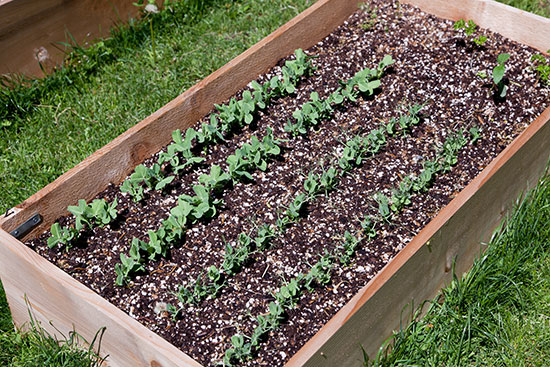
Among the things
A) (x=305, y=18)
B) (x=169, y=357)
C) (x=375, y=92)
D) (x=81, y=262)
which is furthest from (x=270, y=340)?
(x=305, y=18)

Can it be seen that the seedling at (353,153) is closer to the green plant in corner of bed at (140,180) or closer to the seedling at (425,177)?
the seedling at (425,177)

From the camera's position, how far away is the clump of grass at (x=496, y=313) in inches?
111

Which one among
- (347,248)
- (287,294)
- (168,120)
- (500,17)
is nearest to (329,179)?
(347,248)

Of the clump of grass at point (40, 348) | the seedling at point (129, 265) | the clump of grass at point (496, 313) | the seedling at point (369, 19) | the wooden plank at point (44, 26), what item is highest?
the wooden plank at point (44, 26)

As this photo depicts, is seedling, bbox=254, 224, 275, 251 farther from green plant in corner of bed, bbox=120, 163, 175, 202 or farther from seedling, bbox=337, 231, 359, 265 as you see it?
green plant in corner of bed, bbox=120, 163, 175, 202

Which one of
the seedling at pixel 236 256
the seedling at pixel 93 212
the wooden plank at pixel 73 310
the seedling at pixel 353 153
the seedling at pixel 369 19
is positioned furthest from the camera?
the seedling at pixel 369 19

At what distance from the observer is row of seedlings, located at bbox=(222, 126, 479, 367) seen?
8.25 feet

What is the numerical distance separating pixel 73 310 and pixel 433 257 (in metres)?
1.46

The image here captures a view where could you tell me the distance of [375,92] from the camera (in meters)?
3.68

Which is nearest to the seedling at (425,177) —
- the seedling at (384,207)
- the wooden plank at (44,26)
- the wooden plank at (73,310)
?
the seedling at (384,207)

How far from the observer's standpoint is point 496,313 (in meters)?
2.96

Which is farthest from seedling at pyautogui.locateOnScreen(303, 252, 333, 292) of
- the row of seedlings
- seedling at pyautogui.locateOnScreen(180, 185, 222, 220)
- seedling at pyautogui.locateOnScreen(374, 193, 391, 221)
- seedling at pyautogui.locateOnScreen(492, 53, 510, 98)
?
seedling at pyautogui.locateOnScreen(492, 53, 510, 98)

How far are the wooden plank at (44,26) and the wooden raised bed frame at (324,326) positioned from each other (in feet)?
3.96

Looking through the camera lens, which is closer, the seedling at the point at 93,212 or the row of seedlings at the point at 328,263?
the row of seedlings at the point at 328,263
